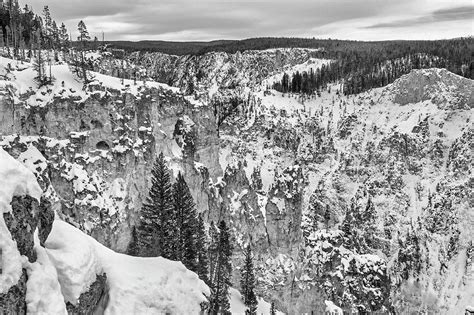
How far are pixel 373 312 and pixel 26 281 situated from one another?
3037 inches

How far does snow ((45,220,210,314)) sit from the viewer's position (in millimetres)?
16938

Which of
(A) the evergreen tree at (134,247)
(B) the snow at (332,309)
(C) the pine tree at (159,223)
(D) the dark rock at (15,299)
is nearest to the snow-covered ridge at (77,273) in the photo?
(D) the dark rock at (15,299)

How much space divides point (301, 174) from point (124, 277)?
9634cm

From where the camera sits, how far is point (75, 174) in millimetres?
62500

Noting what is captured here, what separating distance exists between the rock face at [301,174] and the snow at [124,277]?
0.96m

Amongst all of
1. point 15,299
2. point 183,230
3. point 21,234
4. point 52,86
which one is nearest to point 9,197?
point 21,234

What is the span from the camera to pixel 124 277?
64.7 feet

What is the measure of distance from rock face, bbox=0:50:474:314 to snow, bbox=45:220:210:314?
96cm

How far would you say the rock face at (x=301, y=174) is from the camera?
211 feet

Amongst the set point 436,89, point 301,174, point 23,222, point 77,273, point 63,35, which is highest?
point 63,35

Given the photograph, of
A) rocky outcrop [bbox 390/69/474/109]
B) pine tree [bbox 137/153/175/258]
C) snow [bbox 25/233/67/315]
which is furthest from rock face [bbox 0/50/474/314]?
pine tree [bbox 137/153/175/258]

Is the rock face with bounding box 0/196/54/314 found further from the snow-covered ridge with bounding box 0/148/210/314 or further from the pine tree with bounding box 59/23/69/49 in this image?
the pine tree with bounding box 59/23/69/49

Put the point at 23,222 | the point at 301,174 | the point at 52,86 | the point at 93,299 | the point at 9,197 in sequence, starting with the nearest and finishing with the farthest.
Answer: the point at 9,197 < the point at 23,222 < the point at 93,299 < the point at 52,86 < the point at 301,174

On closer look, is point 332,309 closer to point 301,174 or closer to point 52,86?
point 301,174
